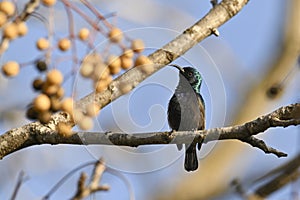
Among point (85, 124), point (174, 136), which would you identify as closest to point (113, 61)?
point (85, 124)

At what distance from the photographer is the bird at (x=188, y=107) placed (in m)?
4.47

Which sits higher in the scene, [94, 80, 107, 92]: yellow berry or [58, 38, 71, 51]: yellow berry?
[58, 38, 71, 51]: yellow berry

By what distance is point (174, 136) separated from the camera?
269cm

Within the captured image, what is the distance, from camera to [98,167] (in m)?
2.85

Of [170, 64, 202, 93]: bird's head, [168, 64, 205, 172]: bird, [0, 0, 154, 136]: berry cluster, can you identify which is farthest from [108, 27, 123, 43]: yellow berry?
[170, 64, 202, 93]: bird's head

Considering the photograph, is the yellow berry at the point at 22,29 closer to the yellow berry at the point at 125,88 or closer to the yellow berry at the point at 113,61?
the yellow berry at the point at 113,61

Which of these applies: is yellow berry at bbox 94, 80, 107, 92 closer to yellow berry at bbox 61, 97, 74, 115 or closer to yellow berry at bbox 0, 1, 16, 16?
yellow berry at bbox 61, 97, 74, 115

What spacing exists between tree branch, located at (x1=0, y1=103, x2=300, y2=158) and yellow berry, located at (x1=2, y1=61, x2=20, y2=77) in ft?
1.68

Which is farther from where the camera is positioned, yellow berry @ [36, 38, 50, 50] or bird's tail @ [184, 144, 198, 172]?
bird's tail @ [184, 144, 198, 172]

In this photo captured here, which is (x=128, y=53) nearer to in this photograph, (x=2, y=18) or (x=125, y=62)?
(x=125, y=62)

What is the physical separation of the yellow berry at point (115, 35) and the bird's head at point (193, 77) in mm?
2179

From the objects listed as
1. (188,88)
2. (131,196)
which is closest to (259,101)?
(188,88)

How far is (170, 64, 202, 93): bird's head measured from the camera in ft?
15.6

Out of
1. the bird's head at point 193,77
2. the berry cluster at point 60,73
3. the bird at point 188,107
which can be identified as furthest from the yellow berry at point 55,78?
the bird's head at point 193,77
